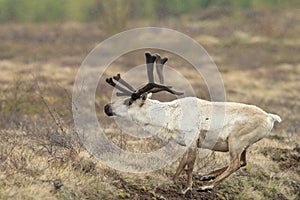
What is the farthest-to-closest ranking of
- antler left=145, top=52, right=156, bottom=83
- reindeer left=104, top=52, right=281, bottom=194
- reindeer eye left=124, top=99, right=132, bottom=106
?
reindeer eye left=124, top=99, right=132, bottom=106 → antler left=145, top=52, right=156, bottom=83 → reindeer left=104, top=52, right=281, bottom=194

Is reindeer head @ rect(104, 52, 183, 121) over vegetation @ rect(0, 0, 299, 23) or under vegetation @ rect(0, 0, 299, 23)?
under

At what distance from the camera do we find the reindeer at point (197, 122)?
25.9 feet

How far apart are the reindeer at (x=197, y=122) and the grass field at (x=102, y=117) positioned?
19.2 inches

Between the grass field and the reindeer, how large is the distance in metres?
0.49

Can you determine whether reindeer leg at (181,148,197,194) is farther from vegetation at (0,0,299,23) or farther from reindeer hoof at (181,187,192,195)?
vegetation at (0,0,299,23)

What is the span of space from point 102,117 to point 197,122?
5.71 meters

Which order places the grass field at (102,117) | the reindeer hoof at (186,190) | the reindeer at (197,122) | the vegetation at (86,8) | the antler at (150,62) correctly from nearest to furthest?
the grass field at (102,117) → the reindeer hoof at (186,190) → the reindeer at (197,122) → the antler at (150,62) → the vegetation at (86,8)

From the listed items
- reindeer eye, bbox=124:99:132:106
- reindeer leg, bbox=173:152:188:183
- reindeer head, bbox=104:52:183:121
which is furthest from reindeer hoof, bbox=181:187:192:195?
reindeer eye, bbox=124:99:132:106

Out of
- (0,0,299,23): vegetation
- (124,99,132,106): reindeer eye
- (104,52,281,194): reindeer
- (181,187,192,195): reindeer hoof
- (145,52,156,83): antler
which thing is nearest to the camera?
(181,187,192,195): reindeer hoof

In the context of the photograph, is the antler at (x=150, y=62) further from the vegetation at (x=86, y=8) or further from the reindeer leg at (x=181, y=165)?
the vegetation at (x=86, y=8)

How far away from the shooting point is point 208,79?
21.9m

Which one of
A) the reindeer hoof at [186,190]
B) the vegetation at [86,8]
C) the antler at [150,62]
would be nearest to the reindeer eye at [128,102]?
the antler at [150,62]

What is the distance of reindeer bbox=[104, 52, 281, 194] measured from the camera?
7902mm

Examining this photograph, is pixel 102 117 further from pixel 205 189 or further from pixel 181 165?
pixel 205 189
